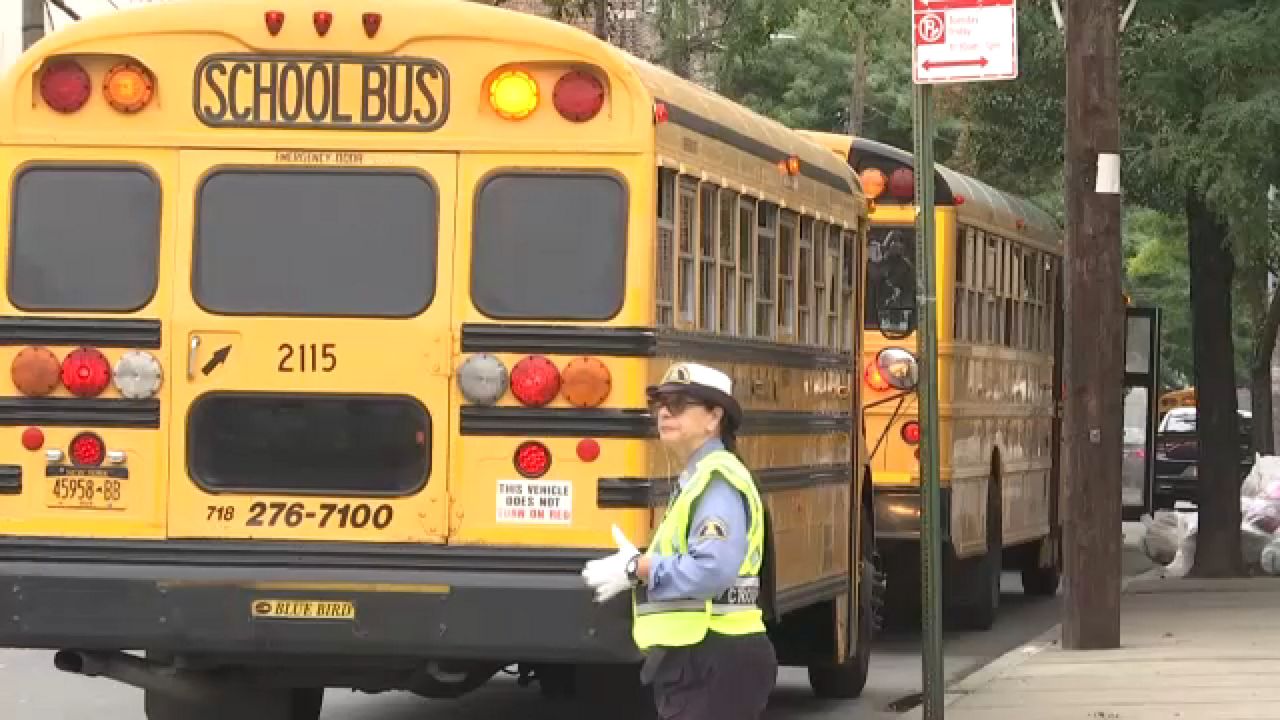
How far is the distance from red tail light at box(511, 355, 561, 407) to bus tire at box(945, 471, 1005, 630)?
900cm

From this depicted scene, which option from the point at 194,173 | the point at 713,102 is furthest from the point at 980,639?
the point at 194,173

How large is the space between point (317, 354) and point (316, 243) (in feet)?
1.24

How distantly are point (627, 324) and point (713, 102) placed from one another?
1.46 metres

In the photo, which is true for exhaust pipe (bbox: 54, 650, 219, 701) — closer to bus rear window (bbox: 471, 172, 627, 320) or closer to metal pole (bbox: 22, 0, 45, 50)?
bus rear window (bbox: 471, 172, 627, 320)

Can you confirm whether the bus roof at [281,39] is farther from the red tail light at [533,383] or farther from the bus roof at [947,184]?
the bus roof at [947,184]

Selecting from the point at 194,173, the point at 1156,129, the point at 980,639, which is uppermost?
the point at 1156,129

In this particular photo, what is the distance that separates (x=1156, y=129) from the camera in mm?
18828

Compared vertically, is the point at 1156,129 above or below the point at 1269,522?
above

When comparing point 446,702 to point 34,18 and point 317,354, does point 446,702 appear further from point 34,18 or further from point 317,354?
point 34,18

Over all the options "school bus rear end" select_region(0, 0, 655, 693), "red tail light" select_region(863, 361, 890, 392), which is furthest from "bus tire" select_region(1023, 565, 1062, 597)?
"school bus rear end" select_region(0, 0, 655, 693)

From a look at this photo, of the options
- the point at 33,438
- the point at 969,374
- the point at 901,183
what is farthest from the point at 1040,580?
the point at 33,438

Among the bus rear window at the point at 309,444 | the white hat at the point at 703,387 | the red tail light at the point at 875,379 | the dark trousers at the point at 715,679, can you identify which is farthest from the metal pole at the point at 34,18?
the dark trousers at the point at 715,679

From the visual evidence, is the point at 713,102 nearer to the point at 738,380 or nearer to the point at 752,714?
the point at 738,380

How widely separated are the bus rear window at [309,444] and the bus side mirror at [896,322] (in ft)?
16.5
